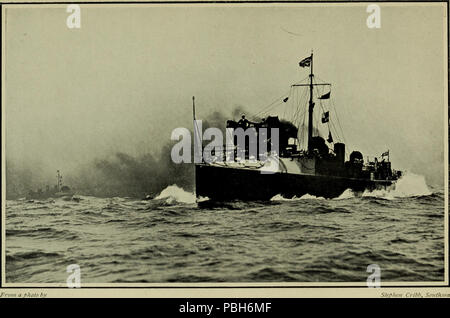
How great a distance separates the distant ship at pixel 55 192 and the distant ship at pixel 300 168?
7.00 feet

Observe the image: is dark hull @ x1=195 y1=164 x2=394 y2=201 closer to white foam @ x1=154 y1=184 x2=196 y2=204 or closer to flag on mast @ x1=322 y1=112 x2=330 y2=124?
white foam @ x1=154 y1=184 x2=196 y2=204

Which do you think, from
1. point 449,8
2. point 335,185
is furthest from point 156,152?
point 449,8

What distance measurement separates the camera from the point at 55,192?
7.63 m

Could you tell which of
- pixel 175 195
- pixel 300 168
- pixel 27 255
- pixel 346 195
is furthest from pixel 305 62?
pixel 27 255

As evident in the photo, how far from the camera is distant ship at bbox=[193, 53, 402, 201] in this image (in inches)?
305

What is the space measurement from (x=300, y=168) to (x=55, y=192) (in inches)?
165

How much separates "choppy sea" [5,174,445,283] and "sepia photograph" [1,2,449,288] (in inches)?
1.2

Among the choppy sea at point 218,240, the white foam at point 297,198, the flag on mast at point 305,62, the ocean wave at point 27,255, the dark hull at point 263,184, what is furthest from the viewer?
the white foam at point 297,198

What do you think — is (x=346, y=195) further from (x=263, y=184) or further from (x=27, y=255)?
(x=27, y=255)

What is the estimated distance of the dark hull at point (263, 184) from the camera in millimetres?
7727

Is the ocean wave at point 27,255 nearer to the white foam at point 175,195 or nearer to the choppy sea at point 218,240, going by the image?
the choppy sea at point 218,240

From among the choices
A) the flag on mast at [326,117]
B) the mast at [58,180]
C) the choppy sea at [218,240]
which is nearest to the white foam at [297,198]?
the choppy sea at [218,240]

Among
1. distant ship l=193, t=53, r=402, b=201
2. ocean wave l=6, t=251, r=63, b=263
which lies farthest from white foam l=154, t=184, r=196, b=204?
ocean wave l=6, t=251, r=63, b=263
